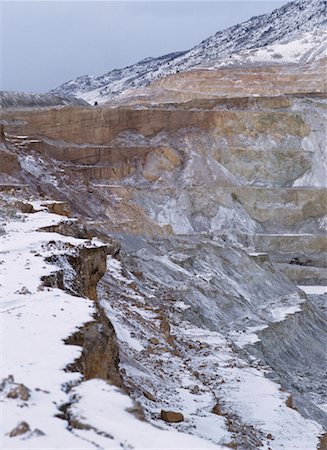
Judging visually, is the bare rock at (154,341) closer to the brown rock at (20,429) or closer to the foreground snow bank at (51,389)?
the foreground snow bank at (51,389)

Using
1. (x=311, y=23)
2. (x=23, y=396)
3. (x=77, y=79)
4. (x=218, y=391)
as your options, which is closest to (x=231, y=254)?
(x=218, y=391)

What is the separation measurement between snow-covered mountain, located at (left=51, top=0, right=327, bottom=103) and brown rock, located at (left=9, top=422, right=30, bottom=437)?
107 m

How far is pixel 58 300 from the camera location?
10938 millimetres

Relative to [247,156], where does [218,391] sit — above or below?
below

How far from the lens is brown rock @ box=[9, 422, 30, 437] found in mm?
6861

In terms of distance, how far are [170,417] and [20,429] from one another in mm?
6017

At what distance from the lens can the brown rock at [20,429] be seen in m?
6.86

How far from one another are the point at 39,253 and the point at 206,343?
33.0ft

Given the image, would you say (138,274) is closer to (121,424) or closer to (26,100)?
(121,424)

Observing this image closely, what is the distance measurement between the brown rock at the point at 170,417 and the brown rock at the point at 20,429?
231 inches

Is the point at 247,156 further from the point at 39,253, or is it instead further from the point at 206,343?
the point at 39,253

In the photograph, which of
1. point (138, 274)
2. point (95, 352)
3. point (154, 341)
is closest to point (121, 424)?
point (95, 352)

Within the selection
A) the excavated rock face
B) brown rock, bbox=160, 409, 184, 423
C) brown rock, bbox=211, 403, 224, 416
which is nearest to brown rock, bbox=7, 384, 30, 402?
the excavated rock face

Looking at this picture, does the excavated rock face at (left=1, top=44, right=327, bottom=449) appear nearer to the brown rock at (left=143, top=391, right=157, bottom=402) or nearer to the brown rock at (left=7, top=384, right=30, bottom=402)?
the brown rock at (left=143, top=391, right=157, bottom=402)
